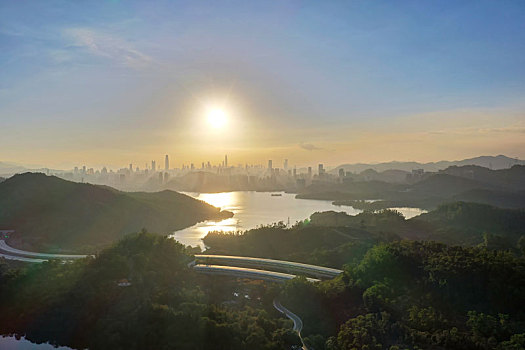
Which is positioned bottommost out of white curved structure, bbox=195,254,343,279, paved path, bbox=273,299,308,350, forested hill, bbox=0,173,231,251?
paved path, bbox=273,299,308,350

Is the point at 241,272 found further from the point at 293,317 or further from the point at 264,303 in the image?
the point at 293,317

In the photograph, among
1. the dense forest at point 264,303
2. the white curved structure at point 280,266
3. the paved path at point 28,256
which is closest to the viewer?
the dense forest at point 264,303

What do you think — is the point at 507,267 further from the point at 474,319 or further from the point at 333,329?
the point at 333,329

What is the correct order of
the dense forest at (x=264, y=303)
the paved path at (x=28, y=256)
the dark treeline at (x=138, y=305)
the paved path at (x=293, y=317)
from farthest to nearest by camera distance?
the paved path at (x=28, y=256) → the paved path at (x=293, y=317) → the dark treeline at (x=138, y=305) → the dense forest at (x=264, y=303)

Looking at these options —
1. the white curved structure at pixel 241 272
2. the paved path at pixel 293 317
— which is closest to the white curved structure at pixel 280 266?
the white curved structure at pixel 241 272

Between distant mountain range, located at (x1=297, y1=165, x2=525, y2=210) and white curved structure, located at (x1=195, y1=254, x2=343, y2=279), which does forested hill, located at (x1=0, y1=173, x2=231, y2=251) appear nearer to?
white curved structure, located at (x1=195, y1=254, x2=343, y2=279)

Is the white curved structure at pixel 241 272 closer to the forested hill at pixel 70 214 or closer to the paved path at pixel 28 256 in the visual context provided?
the paved path at pixel 28 256

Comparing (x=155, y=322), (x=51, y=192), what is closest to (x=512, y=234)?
(x=155, y=322)

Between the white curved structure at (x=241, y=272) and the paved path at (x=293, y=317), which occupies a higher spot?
the white curved structure at (x=241, y=272)

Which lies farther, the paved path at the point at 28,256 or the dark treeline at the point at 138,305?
the paved path at the point at 28,256

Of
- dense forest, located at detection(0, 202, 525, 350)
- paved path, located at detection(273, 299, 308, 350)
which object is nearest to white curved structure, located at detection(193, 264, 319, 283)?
dense forest, located at detection(0, 202, 525, 350)
